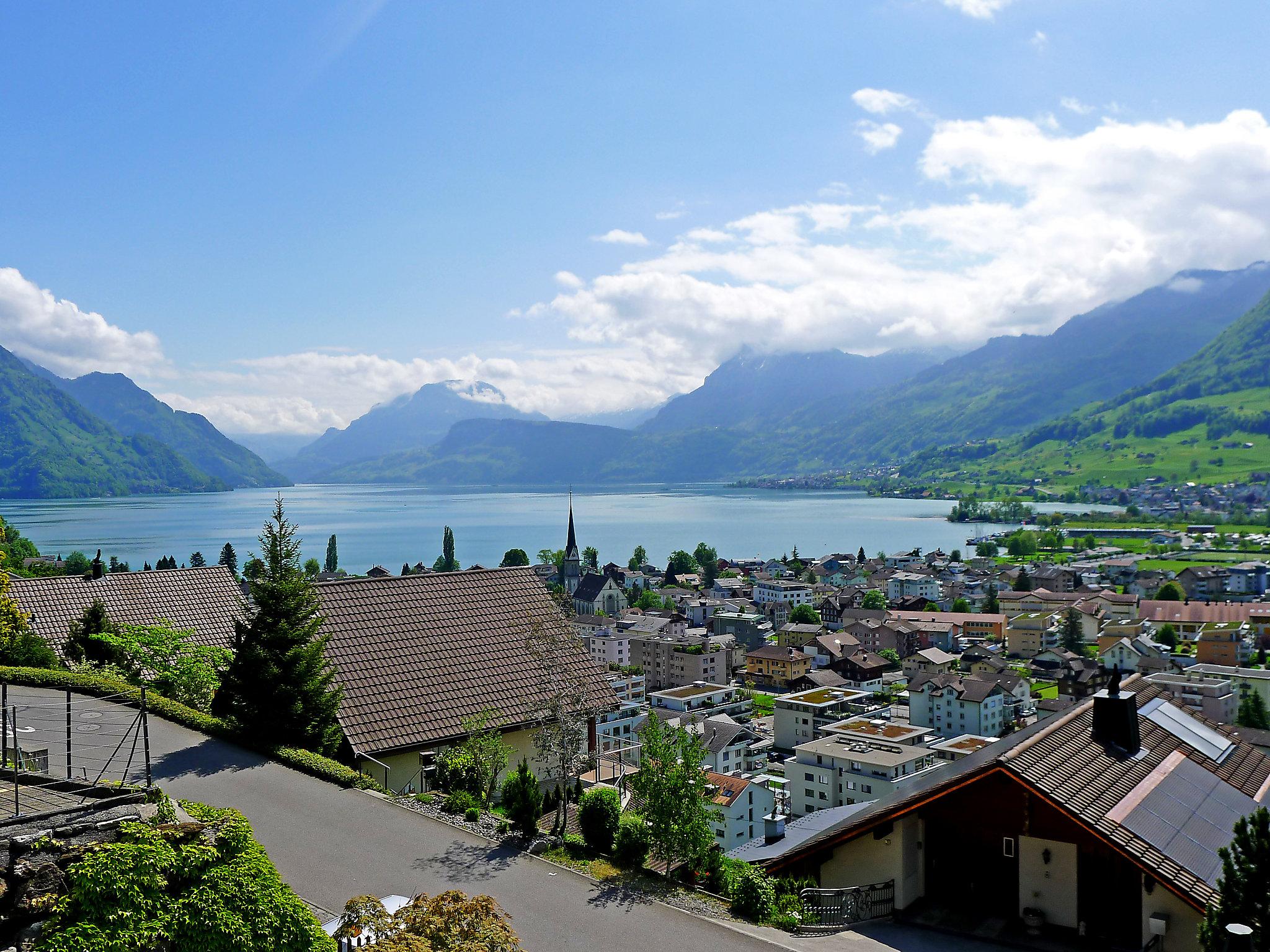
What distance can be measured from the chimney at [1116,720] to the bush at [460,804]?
7396 millimetres

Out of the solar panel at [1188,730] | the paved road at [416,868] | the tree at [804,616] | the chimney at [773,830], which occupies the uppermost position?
the solar panel at [1188,730]

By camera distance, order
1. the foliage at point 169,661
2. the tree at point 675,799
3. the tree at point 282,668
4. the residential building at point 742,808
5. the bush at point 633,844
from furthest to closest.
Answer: the residential building at point 742,808 → the foliage at point 169,661 → the tree at point 282,668 → the bush at point 633,844 → the tree at point 675,799

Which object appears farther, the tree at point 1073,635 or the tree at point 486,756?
the tree at point 1073,635

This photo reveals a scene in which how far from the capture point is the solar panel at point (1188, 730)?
9844 mm

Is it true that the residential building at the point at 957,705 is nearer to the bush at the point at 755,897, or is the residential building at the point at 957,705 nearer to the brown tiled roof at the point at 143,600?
the brown tiled roof at the point at 143,600

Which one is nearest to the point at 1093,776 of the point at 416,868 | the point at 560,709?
the point at 560,709

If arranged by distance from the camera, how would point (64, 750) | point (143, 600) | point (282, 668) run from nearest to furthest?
1. point (64, 750)
2. point (282, 668)
3. point (143, 600)

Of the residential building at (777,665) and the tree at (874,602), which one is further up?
the tree at (874,602)

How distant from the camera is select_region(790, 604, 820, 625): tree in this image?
103 m

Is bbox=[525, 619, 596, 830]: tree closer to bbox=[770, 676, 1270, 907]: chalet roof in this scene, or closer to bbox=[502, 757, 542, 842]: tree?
bbox=[502, 757, 542, 842]: tree

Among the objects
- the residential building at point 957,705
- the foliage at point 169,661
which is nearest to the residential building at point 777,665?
the residential building at point 957,705

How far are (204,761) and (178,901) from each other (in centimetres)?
726

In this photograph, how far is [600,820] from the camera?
10102 millimetres

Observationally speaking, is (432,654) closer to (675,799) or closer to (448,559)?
(675,799)
